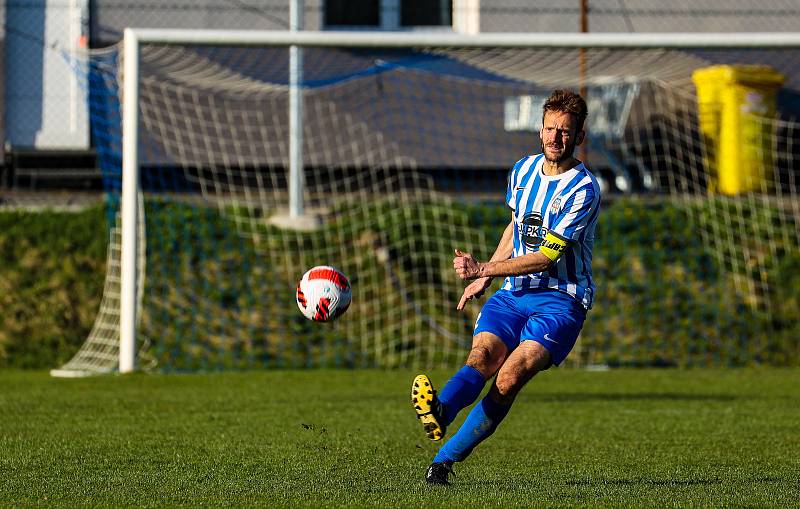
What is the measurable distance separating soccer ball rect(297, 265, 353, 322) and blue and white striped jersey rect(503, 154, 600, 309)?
861 millimetres

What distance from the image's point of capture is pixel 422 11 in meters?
17.9

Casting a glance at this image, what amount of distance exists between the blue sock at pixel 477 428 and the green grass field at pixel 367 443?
19cm

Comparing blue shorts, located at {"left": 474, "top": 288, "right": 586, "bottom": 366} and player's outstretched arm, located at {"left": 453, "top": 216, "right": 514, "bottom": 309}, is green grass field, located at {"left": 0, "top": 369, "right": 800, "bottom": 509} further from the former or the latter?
player's outstretched arm, located at {"left": 453, "top": 216, "right": 514, "bottom": 309}

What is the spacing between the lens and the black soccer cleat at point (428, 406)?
5863mm

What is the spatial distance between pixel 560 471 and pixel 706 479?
0.77 meters

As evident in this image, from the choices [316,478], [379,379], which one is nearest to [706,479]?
[316,478]

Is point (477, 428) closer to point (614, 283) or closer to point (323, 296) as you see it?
point (323, 296)

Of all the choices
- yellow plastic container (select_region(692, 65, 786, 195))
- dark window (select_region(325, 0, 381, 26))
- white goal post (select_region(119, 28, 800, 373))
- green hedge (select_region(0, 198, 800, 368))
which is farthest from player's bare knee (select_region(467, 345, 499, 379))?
dark window (select_region(325, 0, 381, 26))

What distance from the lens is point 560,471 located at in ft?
23.5

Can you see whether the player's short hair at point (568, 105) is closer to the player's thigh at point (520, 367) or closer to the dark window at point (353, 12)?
the player's thigh at point (520, 367)

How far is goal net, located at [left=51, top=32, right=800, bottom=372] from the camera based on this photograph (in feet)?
45.8

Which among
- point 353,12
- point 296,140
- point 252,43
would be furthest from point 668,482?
point 353,12

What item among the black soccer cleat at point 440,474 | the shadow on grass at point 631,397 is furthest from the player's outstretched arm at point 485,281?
the shadow on grass at point 631,397

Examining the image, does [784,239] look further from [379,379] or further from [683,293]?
[379,379]
